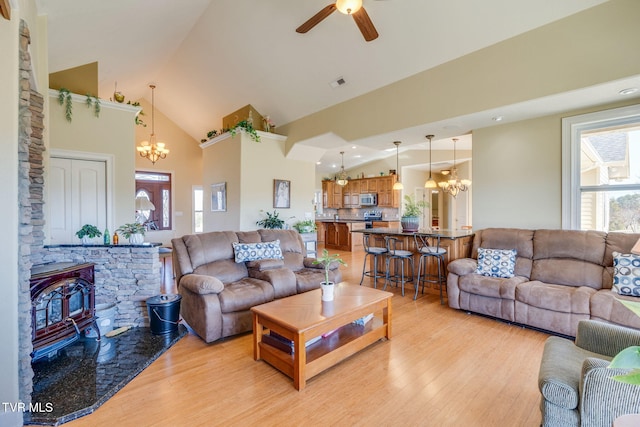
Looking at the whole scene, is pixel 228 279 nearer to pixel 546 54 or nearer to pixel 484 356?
pixel 484 356

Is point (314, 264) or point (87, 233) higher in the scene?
point (87, 233)

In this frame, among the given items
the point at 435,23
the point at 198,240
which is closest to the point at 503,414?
the point at 198,240

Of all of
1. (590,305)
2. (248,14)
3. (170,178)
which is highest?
(248,14)

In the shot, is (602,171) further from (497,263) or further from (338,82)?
(338,82)

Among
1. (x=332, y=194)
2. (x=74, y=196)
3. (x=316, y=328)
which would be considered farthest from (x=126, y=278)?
(x=332, y=194)

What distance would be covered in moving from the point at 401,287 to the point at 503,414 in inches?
117

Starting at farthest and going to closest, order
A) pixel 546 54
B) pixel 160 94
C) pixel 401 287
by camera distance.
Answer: pixel 160 94
pixel 401 287
pixel 546 54

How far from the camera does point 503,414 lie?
78.5 inches

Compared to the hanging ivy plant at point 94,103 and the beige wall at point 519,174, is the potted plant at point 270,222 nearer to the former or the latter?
the hanging ivy plant at point 94,103

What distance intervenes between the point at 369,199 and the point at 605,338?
8.33m

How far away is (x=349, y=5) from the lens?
2.58 m

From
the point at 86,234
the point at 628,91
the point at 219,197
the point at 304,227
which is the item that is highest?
the point at 628,91

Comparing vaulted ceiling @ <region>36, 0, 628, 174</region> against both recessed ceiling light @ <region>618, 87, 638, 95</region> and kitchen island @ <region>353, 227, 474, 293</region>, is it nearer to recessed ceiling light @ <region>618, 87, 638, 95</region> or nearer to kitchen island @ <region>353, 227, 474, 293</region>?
recessed ceiling light @ <region>618, 87, 638, 95</region>

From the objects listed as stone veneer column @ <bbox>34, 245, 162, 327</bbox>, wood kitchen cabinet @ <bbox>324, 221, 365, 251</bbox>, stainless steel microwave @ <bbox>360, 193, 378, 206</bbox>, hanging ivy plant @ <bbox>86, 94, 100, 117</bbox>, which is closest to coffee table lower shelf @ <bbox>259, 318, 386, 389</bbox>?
stone veneer column @ <bbox>34, 245, 162, 327</bbox>
